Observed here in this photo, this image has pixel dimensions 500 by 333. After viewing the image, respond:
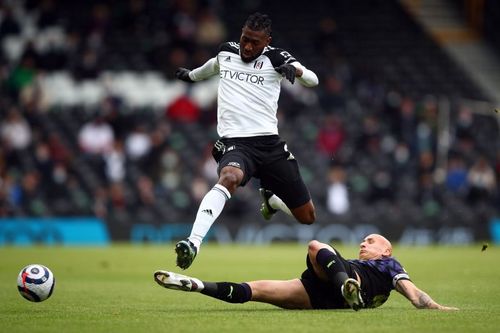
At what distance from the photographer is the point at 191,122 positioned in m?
26.4

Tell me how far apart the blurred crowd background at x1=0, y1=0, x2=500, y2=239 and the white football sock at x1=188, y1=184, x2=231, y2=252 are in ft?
47.6

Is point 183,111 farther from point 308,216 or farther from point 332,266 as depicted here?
point 332,266

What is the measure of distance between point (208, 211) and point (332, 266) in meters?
1.57

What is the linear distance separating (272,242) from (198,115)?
380 cm

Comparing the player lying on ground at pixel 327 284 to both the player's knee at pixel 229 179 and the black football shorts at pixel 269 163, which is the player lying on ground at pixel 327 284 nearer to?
the player's knee at pixel 229 179

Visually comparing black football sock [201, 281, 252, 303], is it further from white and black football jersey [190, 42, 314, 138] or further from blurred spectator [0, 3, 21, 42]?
blurred spectator [0, 3, 21, 42]

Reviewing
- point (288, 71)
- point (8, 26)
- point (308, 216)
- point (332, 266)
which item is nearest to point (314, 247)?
point (332, 266)

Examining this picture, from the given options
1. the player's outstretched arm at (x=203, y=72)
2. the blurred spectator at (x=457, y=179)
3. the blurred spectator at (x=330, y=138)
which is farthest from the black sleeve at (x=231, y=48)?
the blurred spectator at (x=457, y=179)

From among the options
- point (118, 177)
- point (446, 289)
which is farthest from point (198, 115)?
point (446, 289)

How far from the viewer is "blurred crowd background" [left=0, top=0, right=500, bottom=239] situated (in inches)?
977

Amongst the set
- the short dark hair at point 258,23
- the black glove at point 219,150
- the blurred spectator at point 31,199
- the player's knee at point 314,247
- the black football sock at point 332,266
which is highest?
the short dark hair at point 258,23

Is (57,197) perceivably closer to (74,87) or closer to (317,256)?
(74,87)

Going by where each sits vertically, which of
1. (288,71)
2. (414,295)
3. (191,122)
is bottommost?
(191,122)

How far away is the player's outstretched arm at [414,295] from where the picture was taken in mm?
9117
